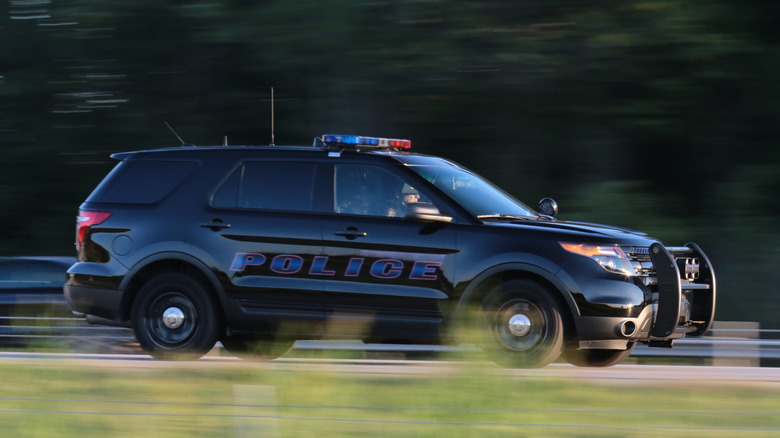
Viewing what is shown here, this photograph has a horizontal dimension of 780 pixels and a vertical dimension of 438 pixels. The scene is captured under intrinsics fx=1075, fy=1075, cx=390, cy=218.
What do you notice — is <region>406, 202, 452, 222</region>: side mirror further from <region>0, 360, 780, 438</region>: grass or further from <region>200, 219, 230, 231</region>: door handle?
<region>200, 219, 230, 231</region>: door handle

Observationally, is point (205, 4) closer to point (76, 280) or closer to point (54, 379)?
point (76, 280)

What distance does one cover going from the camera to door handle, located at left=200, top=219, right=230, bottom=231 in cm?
752

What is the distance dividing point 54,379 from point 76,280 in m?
1.31

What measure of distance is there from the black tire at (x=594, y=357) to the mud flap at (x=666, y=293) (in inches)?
27.8

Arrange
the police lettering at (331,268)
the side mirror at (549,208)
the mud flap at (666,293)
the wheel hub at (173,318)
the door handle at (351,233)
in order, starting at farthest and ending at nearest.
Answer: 1. the side mirror at (549,208)
2. the wheel hub at (173,318)
3. the door handle at (351,233)
4. the police lettering at (331,268)
5. the mud flap at (666,293)

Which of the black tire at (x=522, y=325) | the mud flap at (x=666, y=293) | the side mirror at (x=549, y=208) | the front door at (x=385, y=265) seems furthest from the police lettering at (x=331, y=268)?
the side mirror at (x=549, y=208)

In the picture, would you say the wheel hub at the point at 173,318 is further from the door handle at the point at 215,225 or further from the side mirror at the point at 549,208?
the side mirror at the point at 549,208

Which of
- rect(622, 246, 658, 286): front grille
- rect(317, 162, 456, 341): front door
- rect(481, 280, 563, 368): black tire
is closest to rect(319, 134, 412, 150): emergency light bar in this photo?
rect(317, 162, 456, 341): front door

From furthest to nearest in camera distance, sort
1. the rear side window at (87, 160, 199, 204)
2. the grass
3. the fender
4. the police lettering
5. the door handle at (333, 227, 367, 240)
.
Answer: the rear side window at (87, 160, 199, 204) < the fender < the door handle at (333, 227, 367, 240) < the police lettering < the grass

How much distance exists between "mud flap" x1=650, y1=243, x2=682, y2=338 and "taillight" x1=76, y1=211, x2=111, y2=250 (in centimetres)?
390

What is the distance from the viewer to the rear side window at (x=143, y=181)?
25.6 ft

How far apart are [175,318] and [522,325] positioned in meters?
2.47

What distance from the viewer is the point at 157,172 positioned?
25.9 ft

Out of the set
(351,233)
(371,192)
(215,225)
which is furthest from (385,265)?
(215,225)
